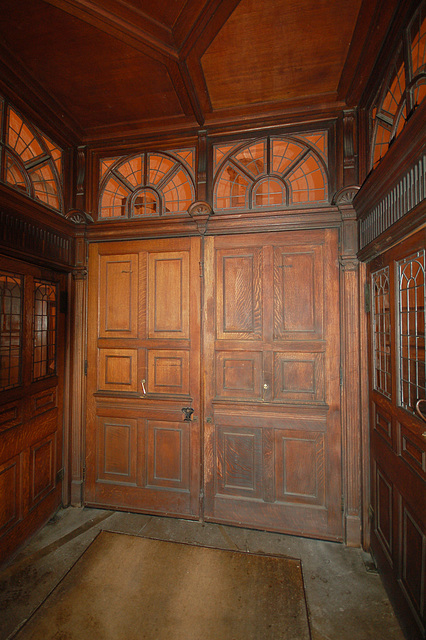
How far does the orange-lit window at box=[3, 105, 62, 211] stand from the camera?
93.3 inches

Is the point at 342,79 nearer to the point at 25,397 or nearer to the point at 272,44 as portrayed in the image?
the point at 272,44

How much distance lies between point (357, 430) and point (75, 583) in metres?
2.23

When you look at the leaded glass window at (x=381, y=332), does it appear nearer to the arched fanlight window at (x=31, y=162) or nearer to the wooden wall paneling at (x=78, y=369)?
the wooden wall paneling at (x=78, y=369)

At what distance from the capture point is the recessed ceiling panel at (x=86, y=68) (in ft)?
6.23

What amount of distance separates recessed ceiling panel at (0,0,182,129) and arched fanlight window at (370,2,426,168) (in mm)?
1511

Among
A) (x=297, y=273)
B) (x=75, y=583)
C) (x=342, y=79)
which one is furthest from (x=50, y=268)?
(x=342, y=79)

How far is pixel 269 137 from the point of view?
2.74m

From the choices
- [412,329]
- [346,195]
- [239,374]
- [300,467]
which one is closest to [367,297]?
[412,329]

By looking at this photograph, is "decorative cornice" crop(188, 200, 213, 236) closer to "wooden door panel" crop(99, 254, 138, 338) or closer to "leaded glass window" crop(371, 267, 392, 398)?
"wooden door panel" crop(99, 254, 138, 338)

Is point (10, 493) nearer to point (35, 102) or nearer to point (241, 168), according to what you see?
point (35, 102)

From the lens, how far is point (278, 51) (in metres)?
2.10

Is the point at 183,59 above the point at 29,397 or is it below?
above

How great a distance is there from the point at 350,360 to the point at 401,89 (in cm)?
181

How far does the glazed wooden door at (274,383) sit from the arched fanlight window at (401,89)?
0.74m
